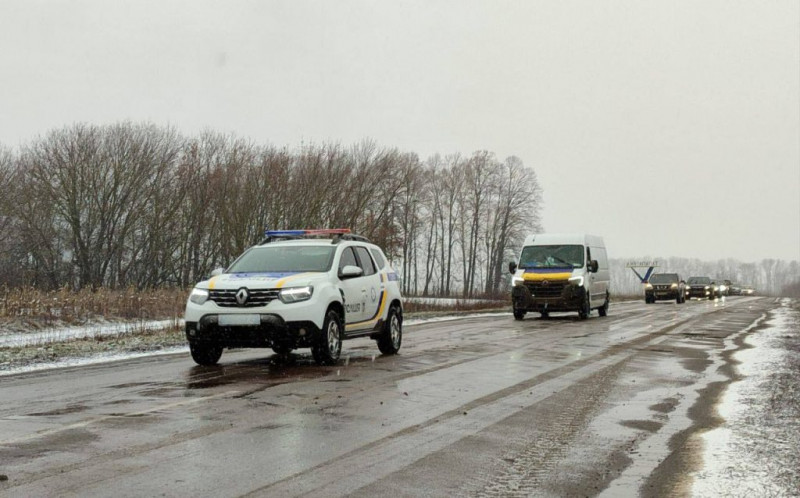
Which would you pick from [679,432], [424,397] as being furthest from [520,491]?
[424,397]

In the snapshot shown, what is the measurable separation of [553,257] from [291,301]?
15942 mm

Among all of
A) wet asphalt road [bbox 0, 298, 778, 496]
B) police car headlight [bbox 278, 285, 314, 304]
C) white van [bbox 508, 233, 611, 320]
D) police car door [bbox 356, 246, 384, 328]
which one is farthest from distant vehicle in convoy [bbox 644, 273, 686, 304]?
police car headlight [bbox 278, 285, 314, 304]

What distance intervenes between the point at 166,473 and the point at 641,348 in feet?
38.1

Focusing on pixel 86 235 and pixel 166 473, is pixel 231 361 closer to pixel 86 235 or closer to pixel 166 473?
pixel 166 473

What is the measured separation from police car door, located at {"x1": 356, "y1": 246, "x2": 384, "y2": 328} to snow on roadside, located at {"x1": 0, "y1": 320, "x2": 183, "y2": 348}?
6.82 metres

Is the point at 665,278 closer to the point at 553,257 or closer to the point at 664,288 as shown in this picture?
the point at 664,288

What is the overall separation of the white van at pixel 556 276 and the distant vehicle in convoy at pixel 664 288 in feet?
71.2

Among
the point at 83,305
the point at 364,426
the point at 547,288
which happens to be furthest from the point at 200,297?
the point at 547,288

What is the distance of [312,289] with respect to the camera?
11297mm

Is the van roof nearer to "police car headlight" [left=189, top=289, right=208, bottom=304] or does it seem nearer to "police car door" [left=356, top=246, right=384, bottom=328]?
"police car door" [left=356, top=246, right=384, bottom=328]

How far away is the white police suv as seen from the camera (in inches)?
434

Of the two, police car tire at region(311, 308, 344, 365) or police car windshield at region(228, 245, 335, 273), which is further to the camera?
police car windshield at region(228, 245, 335, 273)

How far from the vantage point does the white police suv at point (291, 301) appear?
11.0 meters

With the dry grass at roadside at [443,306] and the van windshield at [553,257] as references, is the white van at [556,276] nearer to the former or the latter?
the van windshield at [553,257]
